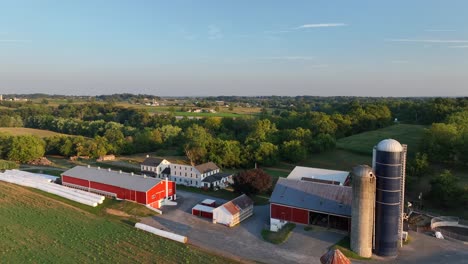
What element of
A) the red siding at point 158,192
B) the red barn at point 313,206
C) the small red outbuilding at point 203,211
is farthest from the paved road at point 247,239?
the red siding at point 158,192

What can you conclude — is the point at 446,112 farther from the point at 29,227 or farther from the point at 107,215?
the point at 29,227

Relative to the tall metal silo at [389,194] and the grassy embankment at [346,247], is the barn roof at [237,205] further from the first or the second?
the tall metal silo at [389,194]

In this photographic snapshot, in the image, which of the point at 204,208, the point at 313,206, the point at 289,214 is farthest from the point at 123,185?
the point at 313,206

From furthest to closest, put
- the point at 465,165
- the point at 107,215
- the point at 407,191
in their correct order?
the point at 465,165
the point at 407,191
the point at 107,215

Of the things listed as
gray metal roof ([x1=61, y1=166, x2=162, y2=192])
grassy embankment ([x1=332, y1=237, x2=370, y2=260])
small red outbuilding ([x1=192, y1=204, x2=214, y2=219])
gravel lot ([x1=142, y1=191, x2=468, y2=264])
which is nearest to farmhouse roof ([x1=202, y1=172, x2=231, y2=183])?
gray metal roof ([x1=61, y1=166, x2=162, y2=192])

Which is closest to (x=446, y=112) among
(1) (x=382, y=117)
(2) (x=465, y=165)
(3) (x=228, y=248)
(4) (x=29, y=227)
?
(1) (x=382, y=117)

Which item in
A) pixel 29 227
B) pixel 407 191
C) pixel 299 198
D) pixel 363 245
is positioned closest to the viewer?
pixel 363 245

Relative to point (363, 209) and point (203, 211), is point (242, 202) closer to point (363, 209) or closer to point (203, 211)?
point (203, 211)
